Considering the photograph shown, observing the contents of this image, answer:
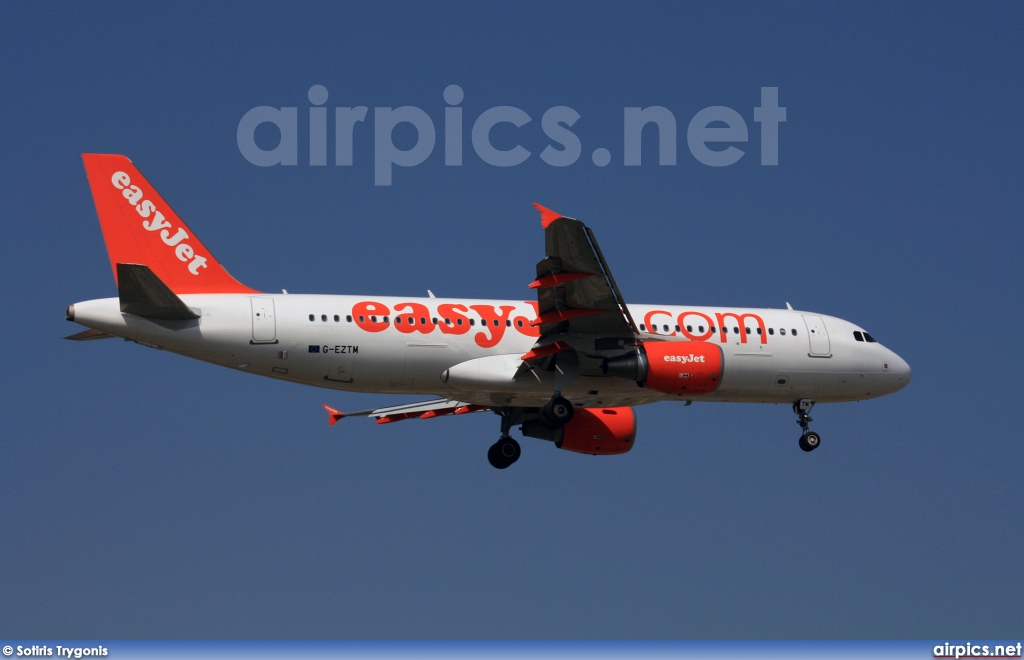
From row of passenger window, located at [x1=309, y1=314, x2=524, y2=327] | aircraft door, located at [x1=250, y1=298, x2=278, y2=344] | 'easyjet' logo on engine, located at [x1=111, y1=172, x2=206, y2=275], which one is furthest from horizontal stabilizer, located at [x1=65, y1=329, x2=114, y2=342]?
row of passenger window, located at [x1=309, y1=314, x2=524, y2=327]

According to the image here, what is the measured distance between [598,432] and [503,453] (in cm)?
287

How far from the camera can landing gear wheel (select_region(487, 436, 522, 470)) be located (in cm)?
3938

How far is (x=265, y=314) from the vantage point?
33.2m

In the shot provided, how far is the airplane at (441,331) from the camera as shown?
32.2m

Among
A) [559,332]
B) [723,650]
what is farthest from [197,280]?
[723,650]

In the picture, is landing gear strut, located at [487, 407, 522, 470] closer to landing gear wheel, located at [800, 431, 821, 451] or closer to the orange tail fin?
landing gear wheel, located at [800, 431, 821, 451]

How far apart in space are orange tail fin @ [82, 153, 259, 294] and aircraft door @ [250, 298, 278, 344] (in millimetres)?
1216

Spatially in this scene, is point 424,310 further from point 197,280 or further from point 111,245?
point 111,245

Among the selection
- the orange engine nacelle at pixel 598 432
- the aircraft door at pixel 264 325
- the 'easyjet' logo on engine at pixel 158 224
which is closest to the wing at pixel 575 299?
the orange engine nacelle at pixel 598 432

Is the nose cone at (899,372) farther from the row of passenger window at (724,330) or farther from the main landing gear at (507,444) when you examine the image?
the main landing gear at (507,444)

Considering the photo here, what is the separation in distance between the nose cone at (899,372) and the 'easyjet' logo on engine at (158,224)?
755 inches

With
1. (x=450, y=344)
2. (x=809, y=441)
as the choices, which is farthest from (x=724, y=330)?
(x=450, y=344)

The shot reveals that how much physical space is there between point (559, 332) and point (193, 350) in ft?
28.8

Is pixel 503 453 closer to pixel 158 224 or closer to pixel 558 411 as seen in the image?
pixel 558 411
